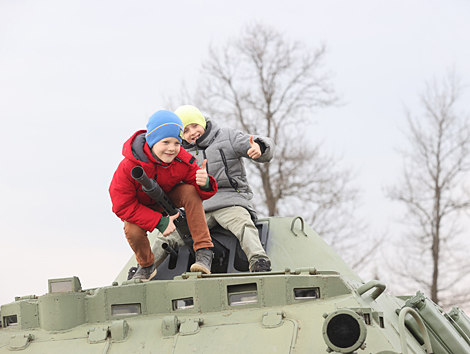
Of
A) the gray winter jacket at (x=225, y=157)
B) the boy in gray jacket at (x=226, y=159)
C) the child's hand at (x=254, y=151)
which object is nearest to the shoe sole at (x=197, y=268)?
the boy in gray jacket at (x=226, y=159)

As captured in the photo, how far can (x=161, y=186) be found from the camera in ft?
20.3

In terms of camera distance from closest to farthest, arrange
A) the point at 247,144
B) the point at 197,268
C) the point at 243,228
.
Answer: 1. the point at 197,268
2. the point at 243,228
3. the point at 247,144

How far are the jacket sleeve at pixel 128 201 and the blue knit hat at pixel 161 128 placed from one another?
0.31 m

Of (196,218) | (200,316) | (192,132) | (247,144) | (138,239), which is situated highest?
(192,132)

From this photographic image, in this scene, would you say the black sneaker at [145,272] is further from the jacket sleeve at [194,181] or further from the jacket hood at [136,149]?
the jacket hood at [136,149]

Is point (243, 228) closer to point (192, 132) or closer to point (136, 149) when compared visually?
point (192, 132)

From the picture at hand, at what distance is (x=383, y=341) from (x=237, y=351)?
1.01 meters

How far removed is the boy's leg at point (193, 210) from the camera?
6.26 meters

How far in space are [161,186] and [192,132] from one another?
116 cm

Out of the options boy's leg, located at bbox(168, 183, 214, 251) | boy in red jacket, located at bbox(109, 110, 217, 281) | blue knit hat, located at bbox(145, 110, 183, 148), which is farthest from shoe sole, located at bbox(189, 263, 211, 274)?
blue knit hat, located at bbox(145, 110, 183, 148)

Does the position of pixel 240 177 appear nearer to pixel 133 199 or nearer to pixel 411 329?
pixel 133 199

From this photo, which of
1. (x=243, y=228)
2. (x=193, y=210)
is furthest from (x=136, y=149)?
(x=243, y=228)

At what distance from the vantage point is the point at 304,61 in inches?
794

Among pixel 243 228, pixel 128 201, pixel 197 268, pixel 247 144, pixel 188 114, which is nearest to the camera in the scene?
pixel 197 268
